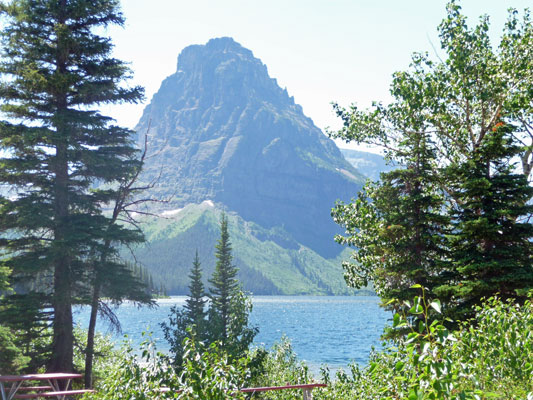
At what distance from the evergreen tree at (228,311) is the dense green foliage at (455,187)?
10897 mm

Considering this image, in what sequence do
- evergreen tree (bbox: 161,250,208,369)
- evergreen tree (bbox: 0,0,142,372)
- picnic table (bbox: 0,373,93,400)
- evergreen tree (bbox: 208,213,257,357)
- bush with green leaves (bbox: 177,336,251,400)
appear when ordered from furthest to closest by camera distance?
evergreen tree (bbox: 208,213,257,357) < evergreen tree (bbox: 161,250,208,369) < evergreen tree (bbox: 0,0,142,372) < picnic table (bbox: 0,373,93,400) < bush with green leaves (bbox: 177,336,251,400)

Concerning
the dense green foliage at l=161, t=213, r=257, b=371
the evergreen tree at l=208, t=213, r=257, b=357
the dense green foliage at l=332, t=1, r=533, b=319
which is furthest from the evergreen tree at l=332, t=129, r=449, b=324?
the evergreen tree at l=208, t=213, r=257, b=357

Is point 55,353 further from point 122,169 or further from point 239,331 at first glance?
point 239,331

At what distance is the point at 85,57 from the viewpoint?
20.4m

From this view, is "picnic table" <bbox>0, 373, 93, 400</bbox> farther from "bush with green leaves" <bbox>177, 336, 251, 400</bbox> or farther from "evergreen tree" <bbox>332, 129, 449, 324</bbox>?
"evergreen tree" <bbox>332, 129, 449, 324</bbox>

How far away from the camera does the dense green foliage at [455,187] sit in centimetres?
1301

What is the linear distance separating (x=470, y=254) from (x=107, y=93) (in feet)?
53.3

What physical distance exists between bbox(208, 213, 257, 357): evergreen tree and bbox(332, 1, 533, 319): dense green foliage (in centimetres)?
1090

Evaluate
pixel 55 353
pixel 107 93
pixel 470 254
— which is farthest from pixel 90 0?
pixel 470 254

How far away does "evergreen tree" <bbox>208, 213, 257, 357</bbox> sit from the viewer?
30.0 m

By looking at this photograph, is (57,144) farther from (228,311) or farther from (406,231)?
(228,311)

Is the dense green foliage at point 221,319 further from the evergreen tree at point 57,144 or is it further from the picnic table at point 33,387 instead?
the picnic table at point 33,387

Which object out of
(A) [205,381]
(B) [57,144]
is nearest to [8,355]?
(B) [57,144]

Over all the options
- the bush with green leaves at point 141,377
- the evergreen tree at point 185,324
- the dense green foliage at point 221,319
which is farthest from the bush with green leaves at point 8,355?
the bush with green leaves at point 141,377
